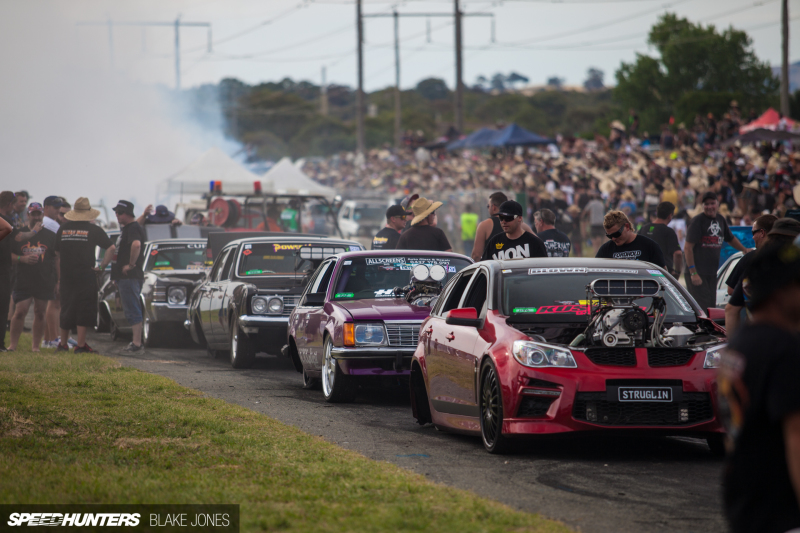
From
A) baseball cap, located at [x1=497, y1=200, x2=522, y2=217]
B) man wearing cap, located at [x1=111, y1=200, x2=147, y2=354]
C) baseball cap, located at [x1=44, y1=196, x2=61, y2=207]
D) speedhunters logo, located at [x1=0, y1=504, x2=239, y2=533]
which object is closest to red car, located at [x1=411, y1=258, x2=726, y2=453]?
baseball cap, located at [x1=497, y1=200, x2=522, y2=217]

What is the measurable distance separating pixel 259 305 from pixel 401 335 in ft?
11.4

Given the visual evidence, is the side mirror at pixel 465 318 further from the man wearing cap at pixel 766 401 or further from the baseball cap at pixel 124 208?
the baseball cap at pixel 124 208

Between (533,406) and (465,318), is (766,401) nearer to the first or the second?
(533,406)

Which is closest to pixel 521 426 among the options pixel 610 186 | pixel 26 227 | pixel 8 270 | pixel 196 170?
pixel 8 270

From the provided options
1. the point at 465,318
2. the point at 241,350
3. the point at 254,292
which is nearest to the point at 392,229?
the point at 254,292

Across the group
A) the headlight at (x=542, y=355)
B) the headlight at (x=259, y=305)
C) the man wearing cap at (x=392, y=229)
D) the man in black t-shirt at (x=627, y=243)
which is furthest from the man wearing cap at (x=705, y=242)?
the headlight at (x=542, y=355)

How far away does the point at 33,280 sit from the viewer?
14.8 m

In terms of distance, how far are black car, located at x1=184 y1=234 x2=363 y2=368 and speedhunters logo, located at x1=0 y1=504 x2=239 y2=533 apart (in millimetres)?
7666

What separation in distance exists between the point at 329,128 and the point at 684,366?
98.1 m

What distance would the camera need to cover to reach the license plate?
6957mm

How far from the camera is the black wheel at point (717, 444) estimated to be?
23.6 feet

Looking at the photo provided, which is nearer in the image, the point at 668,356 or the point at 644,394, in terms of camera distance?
the point at 644,394

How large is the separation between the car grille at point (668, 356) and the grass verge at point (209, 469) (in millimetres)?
1840

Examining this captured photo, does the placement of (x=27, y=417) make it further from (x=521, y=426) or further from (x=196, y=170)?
(x=196, y=170)
